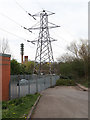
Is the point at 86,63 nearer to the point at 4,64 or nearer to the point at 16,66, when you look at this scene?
the point at 16,66

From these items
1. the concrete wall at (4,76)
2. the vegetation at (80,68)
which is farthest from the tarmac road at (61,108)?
the vegetation at (80,68)

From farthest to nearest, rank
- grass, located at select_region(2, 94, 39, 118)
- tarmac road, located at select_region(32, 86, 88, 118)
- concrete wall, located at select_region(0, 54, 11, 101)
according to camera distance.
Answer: concrete wall, located at select_region(0, 54, 11, 101)
tarmac road, located at select_region(32, 86, 88, 118)
grass, located at select_region(2, 94, 39, 118)

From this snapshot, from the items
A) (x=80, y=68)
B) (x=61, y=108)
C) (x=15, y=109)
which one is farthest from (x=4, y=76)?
(x=80, y=68)

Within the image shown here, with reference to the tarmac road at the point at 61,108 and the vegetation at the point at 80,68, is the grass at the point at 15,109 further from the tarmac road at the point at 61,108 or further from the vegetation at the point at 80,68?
the vegetation at the point at 80,68

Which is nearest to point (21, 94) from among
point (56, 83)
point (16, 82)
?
point (16, 82)

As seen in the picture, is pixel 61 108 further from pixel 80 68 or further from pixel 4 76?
pixel 80 68

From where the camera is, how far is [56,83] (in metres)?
27.7

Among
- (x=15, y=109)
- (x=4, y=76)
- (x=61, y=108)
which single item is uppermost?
(x=4, y=76)

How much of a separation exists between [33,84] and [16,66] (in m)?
7.32

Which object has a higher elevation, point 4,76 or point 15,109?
point 4,76

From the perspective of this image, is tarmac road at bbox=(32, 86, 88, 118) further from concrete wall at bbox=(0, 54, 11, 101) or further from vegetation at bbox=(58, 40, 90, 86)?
vegetation at bbox=(58, 40, 90, 86)

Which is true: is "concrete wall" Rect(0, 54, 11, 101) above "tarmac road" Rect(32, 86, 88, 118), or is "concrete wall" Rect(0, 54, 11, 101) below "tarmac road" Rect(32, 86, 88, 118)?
above

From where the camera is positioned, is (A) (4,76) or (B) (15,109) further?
(A) (4,76)

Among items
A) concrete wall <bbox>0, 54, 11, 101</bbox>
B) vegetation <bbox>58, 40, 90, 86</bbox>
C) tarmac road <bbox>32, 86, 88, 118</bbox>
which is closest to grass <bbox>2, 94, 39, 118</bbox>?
tarmac road <bbox>32, 86, 88, 118</bbox>
